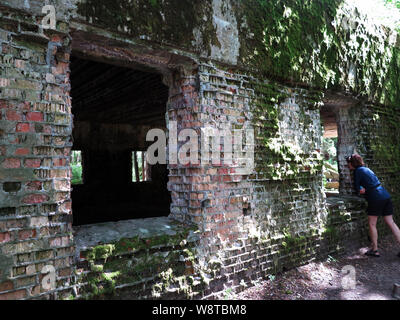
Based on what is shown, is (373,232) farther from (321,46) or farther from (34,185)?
(34,185)

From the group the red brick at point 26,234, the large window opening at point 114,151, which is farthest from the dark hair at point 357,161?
the red brick at point 26,234

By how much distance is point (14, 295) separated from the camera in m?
1.97

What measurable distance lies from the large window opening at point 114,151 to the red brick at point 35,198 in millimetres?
3160

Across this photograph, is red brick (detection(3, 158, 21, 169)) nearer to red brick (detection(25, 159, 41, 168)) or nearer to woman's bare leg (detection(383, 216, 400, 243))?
red brick (detection(25, 159, 41, 168))

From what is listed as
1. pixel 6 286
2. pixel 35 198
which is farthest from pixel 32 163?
pixel 6 286

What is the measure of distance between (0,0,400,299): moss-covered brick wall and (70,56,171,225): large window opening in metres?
2.07

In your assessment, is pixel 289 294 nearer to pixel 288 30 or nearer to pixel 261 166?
pixel 261 166

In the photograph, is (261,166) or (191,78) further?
(261,166)

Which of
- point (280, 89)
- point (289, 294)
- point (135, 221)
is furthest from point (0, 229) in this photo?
point (280, 89)

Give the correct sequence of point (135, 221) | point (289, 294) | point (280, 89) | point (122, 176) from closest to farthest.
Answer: point (135, 221) → point (289, 294) → point (280, 89) → point (122, 176)

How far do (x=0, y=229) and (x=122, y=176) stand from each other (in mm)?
7443

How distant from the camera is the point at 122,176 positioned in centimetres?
928

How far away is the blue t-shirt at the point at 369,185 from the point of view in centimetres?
439

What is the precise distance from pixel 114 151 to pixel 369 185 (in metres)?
7.11
